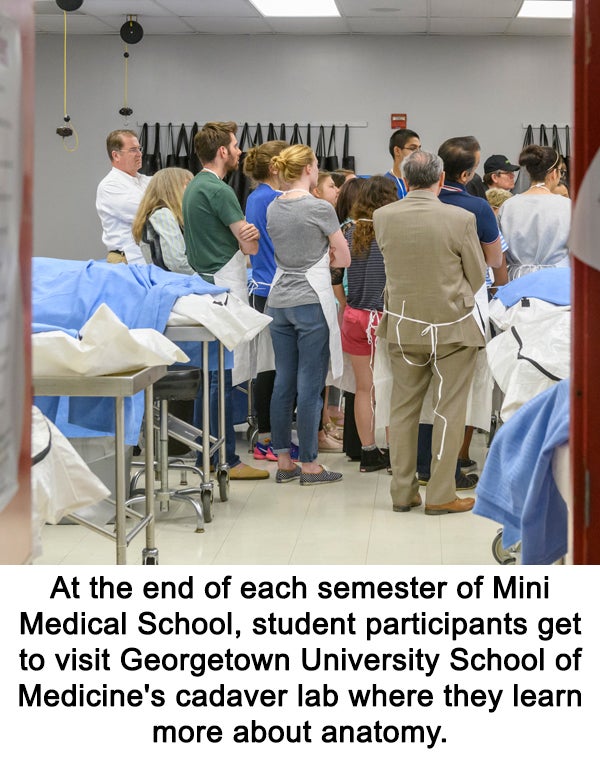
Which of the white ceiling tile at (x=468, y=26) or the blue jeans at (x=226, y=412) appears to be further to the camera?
the white ceiling tile at (x=468, y=26)

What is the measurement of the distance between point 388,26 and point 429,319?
17.2ft

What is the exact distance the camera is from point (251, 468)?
531 centimetres

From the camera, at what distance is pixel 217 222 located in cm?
503

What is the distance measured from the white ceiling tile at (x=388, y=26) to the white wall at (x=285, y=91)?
0.30ft

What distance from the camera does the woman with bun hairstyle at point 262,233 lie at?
5336 mm

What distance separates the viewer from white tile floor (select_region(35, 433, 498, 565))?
3949 mm

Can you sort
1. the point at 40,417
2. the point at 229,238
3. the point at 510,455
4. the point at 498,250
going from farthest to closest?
the point at 229,238
the point at 498,250
the point at 510,455
the point at 40,417

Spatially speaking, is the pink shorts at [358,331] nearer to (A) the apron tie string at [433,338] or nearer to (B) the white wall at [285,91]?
(A) the apron tie string at [433,338]

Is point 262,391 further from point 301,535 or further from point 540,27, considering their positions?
point 540,27

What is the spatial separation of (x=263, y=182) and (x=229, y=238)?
553 millimetres

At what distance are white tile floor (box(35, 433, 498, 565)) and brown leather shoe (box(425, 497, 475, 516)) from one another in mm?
40

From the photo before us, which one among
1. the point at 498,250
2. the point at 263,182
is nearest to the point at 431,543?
the point at 498,250

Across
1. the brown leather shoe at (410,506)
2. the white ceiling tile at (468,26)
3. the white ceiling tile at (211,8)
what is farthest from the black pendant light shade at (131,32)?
the brown leather shoe at (410,506)
